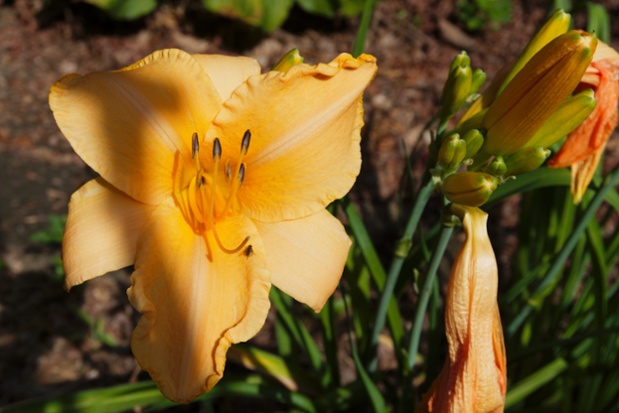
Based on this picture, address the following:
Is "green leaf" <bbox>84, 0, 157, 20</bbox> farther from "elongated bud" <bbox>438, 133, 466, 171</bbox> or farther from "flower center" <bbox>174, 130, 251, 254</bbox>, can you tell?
"elongated bud" <bbox>438, 133, 466, 171</bbox>

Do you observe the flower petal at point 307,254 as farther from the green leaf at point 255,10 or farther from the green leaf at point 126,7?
the green leaf at point 126,7

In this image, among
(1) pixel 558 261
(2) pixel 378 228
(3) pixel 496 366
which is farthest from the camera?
(2) pixel 378 228

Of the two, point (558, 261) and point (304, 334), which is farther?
point (304, 334)

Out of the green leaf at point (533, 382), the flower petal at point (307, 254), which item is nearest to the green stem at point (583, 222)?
the green leaf at point (533, 382)

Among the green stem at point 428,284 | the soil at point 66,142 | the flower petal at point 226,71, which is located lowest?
the soil at point 66,142

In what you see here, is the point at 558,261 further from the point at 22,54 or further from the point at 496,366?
the point at 22,54

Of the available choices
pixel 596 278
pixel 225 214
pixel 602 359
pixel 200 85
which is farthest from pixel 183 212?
pixel 602 359

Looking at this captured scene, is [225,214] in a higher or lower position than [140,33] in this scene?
higher
